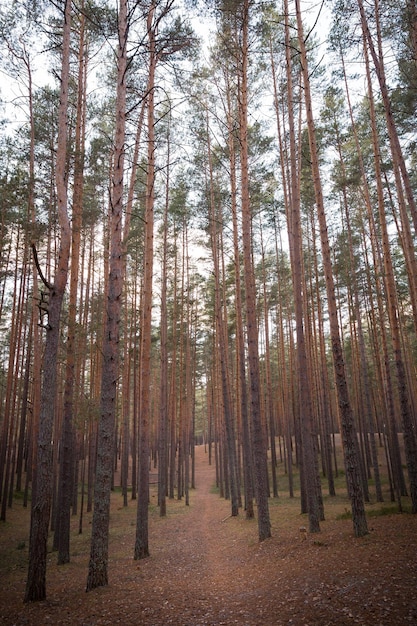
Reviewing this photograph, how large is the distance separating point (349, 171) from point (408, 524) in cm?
1321

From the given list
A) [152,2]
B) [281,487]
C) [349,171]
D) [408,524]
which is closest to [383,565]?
[408,524]

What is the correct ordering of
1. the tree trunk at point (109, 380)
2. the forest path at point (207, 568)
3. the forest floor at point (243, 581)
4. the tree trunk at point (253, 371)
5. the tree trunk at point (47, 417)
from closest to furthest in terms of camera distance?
1. the forest floor at point (243, 581)
2. the forest path at point (207, 568)
3. the tree trunk at point (47, 417)
4. the tree trunk at point (109, 380)
5. the tree trunk at point (253, 371)

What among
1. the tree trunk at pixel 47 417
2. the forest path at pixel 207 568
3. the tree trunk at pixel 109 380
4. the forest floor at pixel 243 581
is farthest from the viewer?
the tree trunk at pixel 109 380

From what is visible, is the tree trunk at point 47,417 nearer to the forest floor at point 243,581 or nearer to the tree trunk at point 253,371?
the forest floor at point 243,581

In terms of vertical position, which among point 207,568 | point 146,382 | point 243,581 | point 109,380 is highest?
point 146,382

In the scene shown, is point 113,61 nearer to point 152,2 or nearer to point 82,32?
point 82,32

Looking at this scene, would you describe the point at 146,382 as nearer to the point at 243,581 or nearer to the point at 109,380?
the point at 109,380

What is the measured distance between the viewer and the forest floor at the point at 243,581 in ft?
15.2

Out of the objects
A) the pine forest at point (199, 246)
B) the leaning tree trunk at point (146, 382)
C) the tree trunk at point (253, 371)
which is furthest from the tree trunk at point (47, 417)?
the tree trunk at point (253, 371)

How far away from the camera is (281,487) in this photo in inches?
915

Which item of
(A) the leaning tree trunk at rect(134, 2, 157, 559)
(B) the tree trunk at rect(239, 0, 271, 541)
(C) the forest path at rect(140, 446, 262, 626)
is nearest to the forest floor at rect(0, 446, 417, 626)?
(C) the forest path at rect(140, 446, 262, 626)

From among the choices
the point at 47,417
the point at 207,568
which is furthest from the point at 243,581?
Answer: the point at 47,417

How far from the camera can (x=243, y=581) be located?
6.65m

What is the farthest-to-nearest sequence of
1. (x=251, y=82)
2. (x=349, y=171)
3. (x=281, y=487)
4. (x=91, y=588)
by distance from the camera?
(x=281, y=487) → (x=349, y=171) → (x=251, y=82) → (x=91, y=588)
